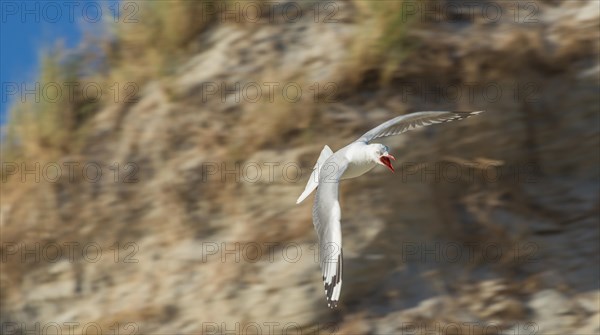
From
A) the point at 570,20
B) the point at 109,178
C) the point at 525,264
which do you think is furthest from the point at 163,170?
the point at 570,20

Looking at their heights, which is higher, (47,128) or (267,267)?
(47,128)

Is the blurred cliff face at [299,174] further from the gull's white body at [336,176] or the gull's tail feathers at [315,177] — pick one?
the gull's white body at [336,176]

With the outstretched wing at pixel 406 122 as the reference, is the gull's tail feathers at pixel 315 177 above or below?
below

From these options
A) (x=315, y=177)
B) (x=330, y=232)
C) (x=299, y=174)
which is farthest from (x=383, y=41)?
(x=330, y=232)

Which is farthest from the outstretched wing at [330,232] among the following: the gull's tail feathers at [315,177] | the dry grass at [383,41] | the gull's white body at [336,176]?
the dry grass at [383,41]

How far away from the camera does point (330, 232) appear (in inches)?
183

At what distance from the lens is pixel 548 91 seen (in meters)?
6.75

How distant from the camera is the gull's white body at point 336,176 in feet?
15.2

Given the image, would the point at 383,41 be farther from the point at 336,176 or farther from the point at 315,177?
the point at 336,176

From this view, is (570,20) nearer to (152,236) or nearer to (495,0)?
(495,0)

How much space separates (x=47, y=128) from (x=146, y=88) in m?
0.68

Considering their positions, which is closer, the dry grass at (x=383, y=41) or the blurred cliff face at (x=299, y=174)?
the blurred cliff face at (x=299, y=174)

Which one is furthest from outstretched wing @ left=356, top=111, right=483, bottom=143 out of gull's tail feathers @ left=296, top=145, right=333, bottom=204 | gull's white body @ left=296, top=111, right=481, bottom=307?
gull's tail feathers @ left=296, top=145, right=333, bottom=204

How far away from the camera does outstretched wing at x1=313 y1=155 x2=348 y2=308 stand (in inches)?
181
